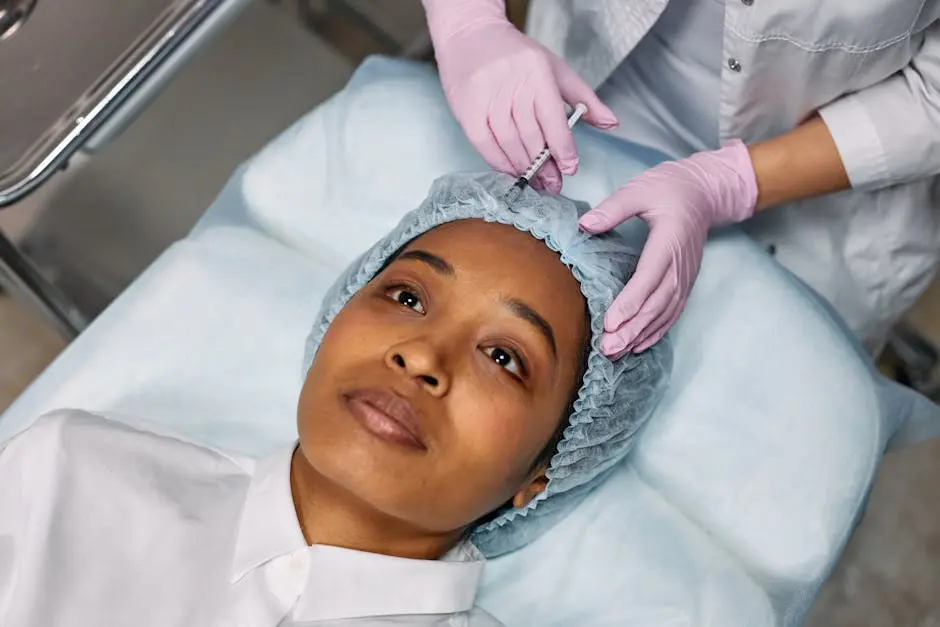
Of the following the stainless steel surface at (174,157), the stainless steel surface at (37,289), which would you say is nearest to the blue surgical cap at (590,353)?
the stainless steel surface at (37,289)

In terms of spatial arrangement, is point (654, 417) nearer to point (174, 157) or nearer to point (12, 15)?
point (12, 15)

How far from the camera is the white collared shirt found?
95 centimetres

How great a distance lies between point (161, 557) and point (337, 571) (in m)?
0.21

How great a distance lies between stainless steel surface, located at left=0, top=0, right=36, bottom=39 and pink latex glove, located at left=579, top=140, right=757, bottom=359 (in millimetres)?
963

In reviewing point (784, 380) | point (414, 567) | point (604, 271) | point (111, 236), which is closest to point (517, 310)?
point (604, 271)

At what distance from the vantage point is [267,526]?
987 millimetres

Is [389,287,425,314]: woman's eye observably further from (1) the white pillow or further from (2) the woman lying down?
(1) the white pillow

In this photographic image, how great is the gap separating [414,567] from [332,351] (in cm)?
27

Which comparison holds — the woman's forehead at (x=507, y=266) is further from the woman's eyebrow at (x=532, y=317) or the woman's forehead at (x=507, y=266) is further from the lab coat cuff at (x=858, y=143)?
the lab coat cuff at (x=858, y=143)

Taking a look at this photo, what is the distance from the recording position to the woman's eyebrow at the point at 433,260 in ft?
3.08

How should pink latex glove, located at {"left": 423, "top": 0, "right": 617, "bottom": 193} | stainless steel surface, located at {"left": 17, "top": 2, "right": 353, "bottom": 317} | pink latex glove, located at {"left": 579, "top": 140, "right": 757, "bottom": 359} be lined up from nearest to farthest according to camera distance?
pink latex glove, located at {"left": 579, "top": 140, "right": 757, "bottom": 359} < pink latex glove, located at {"left": 423, "top": 0, "right": 617, "bottom": 193} < stainless steel surface, located at {"left": 17, "top": 2, "right": 353, "bottom": 317}

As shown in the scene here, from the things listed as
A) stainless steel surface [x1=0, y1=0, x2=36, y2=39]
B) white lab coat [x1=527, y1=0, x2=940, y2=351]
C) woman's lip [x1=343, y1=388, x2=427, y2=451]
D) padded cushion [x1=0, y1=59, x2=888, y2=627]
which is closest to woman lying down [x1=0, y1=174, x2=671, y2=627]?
woman's lip [x1=343, y1=388, x2=427, y2=451]

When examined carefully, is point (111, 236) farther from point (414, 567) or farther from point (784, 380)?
point (784, 380)

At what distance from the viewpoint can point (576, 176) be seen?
1.26 m
